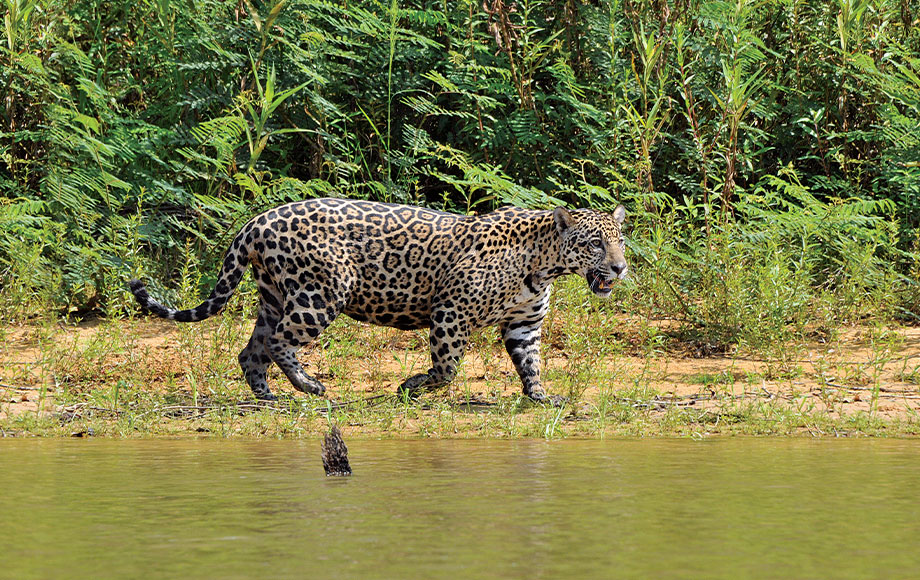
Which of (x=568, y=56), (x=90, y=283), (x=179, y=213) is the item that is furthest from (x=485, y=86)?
(x=90, y=283)

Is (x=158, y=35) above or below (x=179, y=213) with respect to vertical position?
above

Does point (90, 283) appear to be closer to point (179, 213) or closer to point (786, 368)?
point (179, 213)

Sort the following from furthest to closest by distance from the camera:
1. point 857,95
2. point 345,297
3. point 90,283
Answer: point 857,95 → point 90,283 → point 345,297

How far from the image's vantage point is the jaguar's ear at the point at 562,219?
8.23 metres

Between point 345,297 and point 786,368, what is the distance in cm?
312

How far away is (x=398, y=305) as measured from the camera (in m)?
8.52

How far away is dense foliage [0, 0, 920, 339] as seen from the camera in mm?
9914

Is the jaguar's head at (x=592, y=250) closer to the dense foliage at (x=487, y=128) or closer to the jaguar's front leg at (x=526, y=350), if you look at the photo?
the jaguar's front leg at (x=526, y=350)

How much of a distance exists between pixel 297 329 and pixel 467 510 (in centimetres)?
368

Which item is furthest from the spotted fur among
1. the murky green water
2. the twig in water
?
the twig in water

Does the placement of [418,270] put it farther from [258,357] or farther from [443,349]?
[258,357]

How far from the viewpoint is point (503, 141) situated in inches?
444

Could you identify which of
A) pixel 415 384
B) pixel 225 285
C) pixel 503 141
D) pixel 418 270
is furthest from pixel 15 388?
pixel 503 141

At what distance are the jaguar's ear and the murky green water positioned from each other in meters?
1.83
